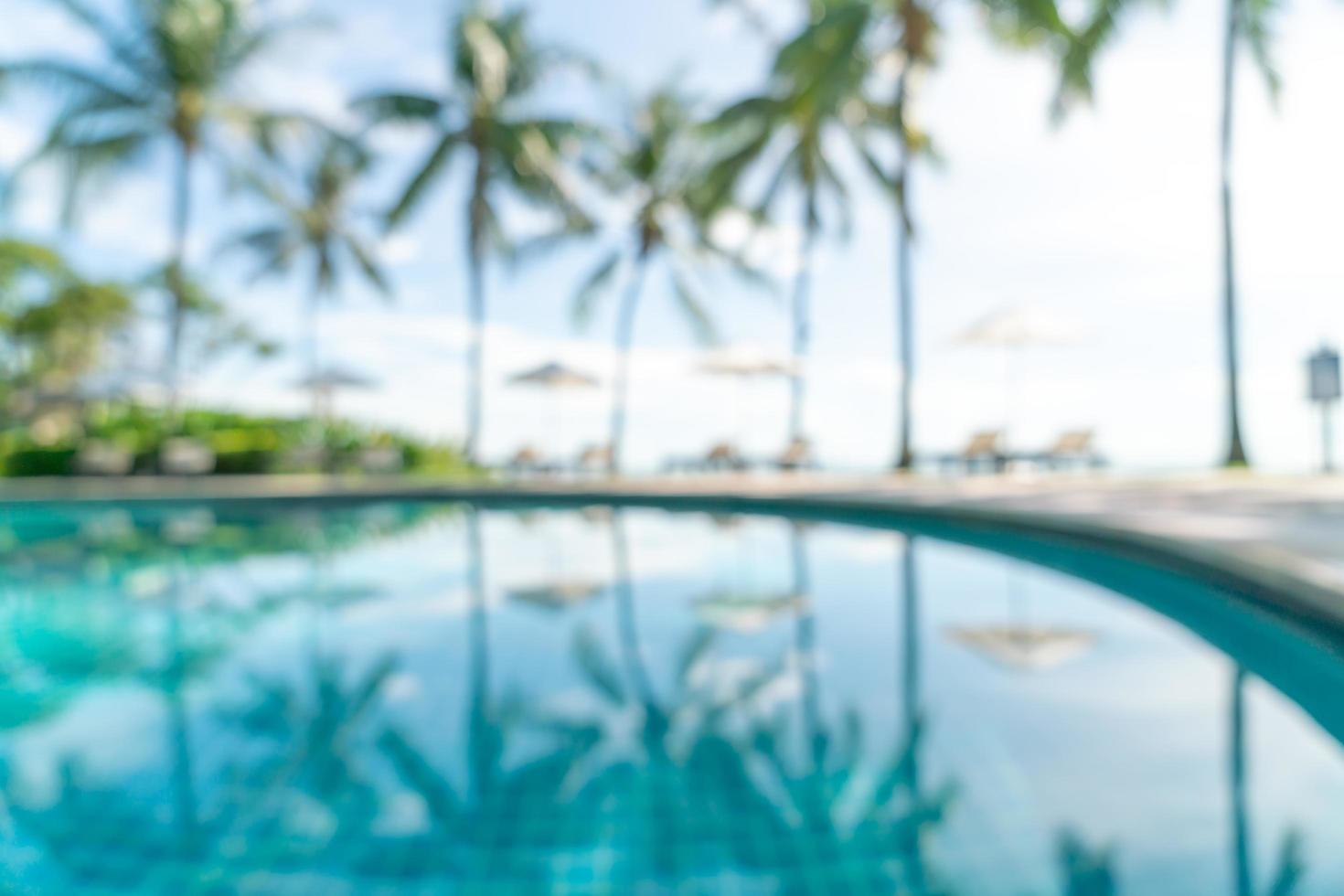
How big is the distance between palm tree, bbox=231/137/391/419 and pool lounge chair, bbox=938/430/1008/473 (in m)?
14.8

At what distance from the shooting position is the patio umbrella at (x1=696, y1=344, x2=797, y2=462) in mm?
15883

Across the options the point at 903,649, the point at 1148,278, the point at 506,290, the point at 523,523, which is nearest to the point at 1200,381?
the point at 1148,278

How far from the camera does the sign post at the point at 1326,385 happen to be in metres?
11.9

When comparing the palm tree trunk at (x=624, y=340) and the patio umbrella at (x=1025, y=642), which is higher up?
the palm tree trunk at (x=624, y=340)

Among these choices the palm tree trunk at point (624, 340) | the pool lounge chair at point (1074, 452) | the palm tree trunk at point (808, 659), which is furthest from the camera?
the palm tree trunk at point (624, 340)

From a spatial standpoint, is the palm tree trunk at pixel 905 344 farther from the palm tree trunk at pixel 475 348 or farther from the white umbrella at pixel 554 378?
the palm tree trunk at pixel 475 348

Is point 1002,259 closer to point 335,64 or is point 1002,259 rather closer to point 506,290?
point 506,290

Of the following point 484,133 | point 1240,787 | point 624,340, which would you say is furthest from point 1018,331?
point 1240,787

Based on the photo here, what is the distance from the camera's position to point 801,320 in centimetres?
1720

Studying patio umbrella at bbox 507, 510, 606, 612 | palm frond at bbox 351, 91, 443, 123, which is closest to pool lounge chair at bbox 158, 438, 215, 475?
palm frond at bbox 351, 91, 443, 123

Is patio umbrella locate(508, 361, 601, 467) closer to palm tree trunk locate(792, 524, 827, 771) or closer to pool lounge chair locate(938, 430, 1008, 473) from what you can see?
pool lounge chair locate(938, 430, 1008, 473)

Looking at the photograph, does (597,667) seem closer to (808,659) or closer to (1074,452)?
(808,659)

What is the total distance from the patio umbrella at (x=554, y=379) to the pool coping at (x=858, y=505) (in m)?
3.01

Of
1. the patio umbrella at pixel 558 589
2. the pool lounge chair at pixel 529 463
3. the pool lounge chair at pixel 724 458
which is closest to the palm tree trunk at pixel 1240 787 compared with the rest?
the patio umbrella at pixel 558 589
